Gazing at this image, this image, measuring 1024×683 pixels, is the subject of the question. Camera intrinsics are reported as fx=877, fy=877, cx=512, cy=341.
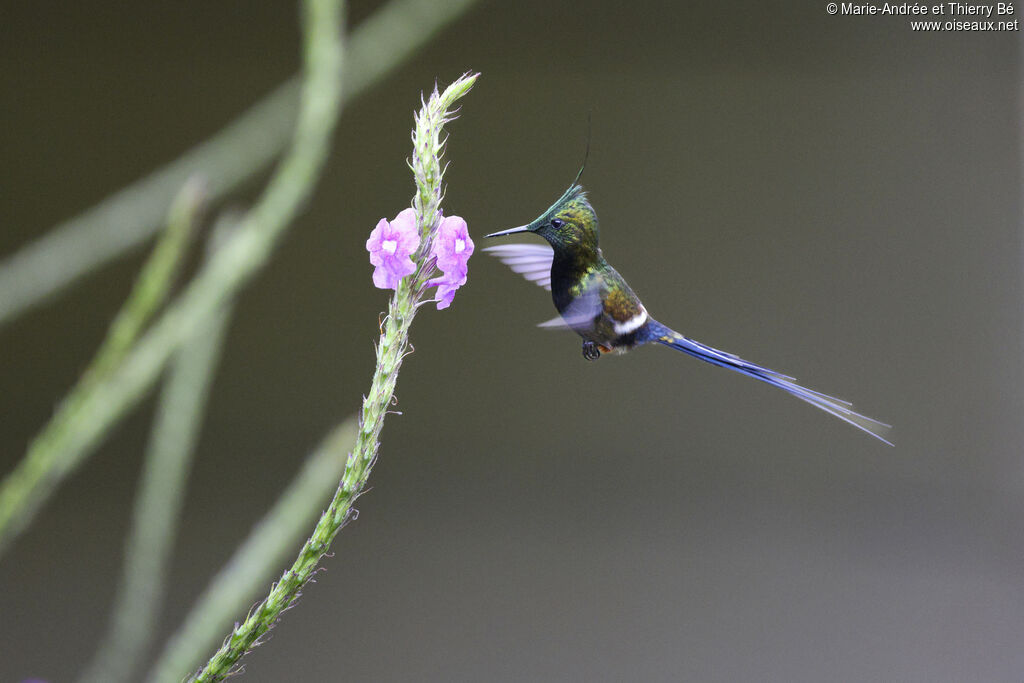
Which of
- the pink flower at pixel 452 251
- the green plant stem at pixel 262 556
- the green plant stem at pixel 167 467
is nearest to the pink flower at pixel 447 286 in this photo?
the pink flower at pixel 452 251

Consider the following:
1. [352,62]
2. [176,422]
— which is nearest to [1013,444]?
[352,62]

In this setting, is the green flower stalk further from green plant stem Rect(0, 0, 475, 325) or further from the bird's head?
green plant stem Rect(0, 0, 475, 325)

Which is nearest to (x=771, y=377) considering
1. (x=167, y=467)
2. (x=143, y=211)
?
(x=167, y=467)

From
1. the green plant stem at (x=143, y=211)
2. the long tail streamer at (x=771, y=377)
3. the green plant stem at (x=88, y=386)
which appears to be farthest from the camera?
the green plant stem at (x=143, y=211)

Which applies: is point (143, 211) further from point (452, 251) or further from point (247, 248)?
point (452, 251)

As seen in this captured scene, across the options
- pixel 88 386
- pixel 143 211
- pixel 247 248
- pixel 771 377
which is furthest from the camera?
pixel 143 211

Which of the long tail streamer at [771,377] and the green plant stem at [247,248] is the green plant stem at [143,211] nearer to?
the green plant stem at [247,248]
